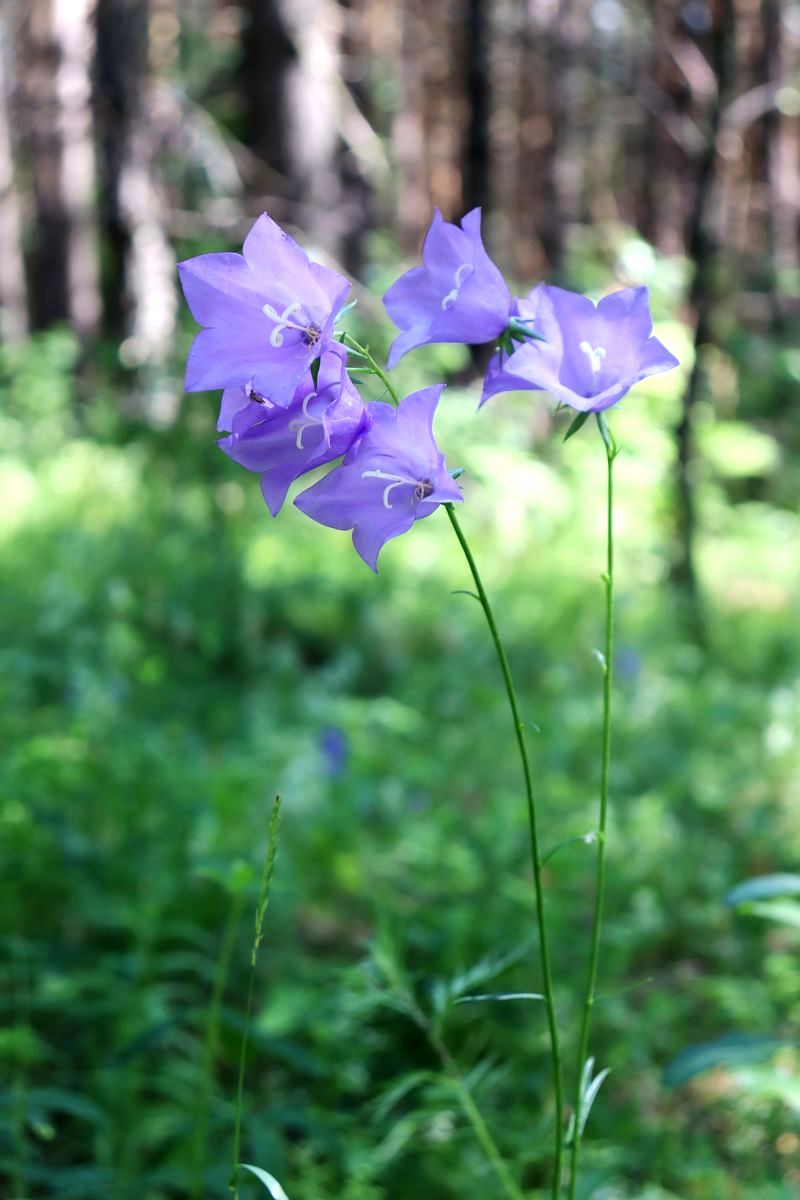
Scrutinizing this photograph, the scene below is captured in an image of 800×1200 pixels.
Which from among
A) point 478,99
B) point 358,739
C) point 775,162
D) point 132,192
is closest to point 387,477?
point 358,739

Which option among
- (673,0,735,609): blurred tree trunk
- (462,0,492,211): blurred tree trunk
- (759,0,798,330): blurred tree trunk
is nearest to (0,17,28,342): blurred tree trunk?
(462,0,492,211): blurred tree trunk

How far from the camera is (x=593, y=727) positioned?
140 inches

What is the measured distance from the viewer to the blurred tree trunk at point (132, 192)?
5629mm

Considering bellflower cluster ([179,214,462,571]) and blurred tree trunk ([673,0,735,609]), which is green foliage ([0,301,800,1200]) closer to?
blurred tree trunk ([673,0,735,609])

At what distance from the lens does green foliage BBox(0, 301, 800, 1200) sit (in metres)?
1.83

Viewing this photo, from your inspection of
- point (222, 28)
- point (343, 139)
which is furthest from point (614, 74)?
point (343, 139)

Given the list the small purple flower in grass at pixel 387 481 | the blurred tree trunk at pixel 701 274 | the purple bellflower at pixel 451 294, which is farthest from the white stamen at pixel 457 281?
the blurred tree trunk at pixel 701 274

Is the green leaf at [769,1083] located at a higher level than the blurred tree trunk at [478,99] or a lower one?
lower

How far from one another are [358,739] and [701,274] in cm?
294

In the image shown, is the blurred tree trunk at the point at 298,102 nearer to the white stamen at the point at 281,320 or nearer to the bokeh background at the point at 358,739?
the bokeh background at the point at 358,739

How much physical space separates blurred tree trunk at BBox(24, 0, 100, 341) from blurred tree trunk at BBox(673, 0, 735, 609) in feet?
22.1

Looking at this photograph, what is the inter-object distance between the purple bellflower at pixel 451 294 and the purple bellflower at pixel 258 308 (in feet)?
0.26

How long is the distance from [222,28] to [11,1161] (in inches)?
597

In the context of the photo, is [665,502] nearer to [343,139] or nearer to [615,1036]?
[343,139]
